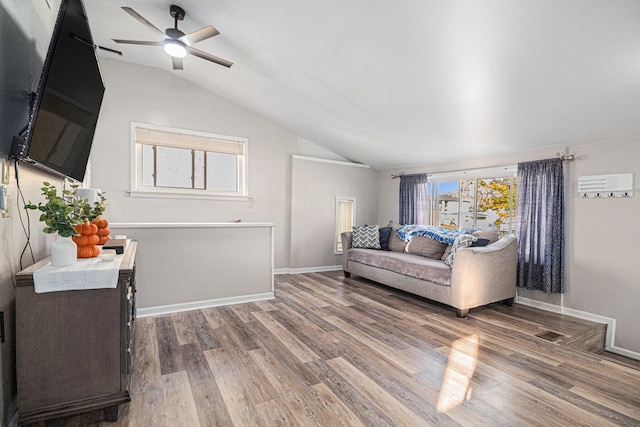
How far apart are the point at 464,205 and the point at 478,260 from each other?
1747mm

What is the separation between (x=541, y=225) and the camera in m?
3.82

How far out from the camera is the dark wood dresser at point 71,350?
4.87 feet

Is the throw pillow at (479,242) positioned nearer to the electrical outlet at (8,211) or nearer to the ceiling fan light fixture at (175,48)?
the ceiling fan light fixture at (175,48)

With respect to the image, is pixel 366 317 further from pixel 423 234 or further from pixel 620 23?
pixel 620 23

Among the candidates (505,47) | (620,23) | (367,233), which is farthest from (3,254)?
(367,233)

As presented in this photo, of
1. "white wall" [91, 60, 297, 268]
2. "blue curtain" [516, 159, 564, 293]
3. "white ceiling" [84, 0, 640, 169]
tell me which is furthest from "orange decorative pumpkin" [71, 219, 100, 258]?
"blue curtain" [516, 159, 564, 293]

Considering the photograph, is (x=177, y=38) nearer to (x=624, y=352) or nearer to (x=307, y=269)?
(x=307, y=269)

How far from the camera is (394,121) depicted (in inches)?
162

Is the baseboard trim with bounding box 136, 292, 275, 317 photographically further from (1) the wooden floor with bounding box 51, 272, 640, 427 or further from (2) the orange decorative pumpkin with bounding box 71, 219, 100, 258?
(2) the orange decorative pumpkin with bounding box 71, 219, 100, 258

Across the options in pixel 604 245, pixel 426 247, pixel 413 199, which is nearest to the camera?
pixel 604 245

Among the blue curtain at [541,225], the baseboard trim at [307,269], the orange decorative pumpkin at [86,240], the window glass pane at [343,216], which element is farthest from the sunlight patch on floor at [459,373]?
the window glass pane at [343,216]

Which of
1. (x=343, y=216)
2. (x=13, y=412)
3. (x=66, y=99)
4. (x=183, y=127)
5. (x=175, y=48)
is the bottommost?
(x=13, y=412)

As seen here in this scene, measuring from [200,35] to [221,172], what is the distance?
255cm

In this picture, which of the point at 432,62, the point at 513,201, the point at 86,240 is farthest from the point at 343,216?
the point at 86,240
